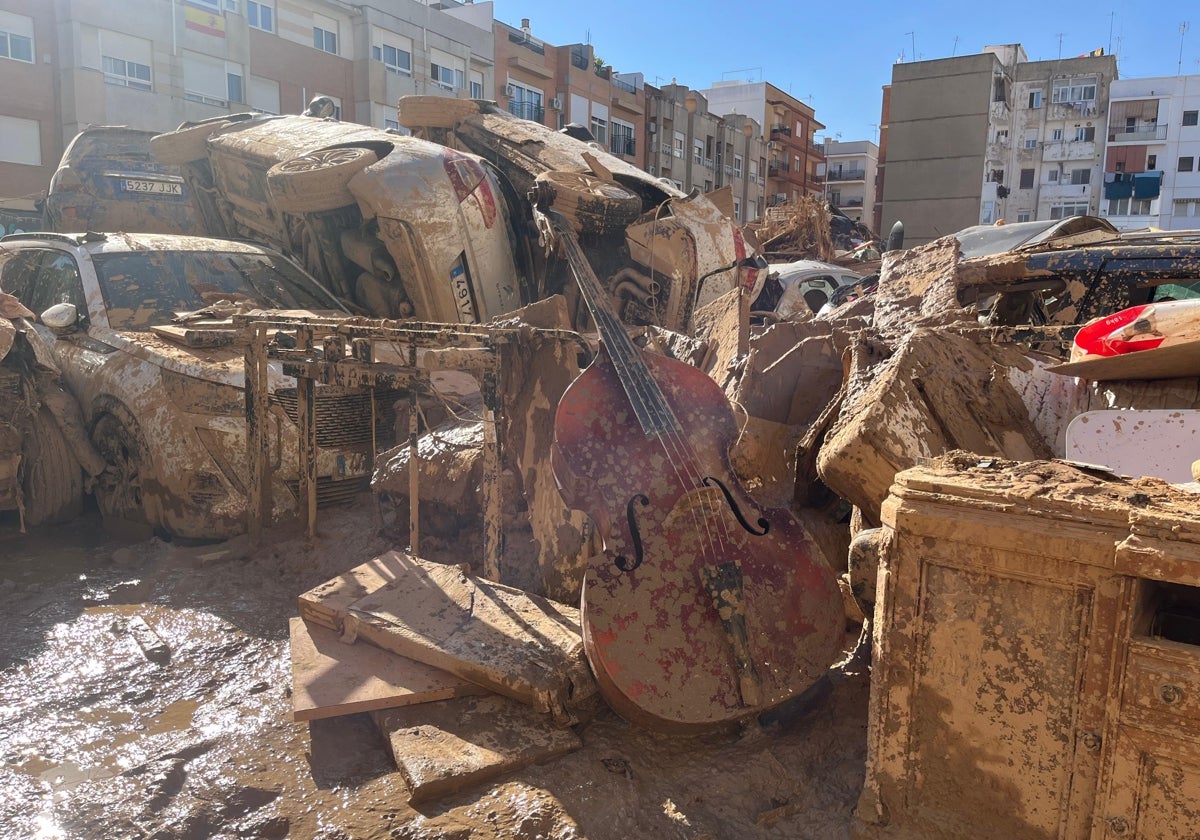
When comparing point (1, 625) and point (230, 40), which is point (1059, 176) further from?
point (1, 625)

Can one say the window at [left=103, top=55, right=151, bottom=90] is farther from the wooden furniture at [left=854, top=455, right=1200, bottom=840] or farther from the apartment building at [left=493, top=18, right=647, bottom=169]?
the wooden furniture at [left=854, top=455, right=1200, bottom=840]

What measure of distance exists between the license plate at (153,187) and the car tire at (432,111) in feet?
9.47

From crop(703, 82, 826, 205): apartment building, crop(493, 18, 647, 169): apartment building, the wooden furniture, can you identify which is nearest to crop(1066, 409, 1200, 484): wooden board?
the wooden furniture

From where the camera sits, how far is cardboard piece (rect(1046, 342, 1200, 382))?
2.70 metres

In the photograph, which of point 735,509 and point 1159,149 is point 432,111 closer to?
point 735,509

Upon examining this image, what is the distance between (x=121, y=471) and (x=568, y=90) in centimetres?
3392

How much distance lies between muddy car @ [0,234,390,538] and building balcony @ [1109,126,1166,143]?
54.5m

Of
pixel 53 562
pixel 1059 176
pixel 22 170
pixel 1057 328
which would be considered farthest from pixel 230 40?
pixel 1059 176

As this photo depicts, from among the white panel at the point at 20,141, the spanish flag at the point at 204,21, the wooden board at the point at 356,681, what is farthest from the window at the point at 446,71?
the wooden board at the point at 356,681

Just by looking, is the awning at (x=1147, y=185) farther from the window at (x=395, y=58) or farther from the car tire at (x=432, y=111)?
the car tire at (x=432, y=111)

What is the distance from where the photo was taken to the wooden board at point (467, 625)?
2.99 m

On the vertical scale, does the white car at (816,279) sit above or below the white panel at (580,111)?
below

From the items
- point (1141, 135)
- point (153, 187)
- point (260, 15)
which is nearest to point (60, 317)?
point (153, 187)

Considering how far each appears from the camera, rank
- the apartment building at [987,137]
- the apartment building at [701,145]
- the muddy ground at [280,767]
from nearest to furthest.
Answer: the muddy ground at [280,767] < the apartment building at [987,137] < the apartment building at [701,145]
